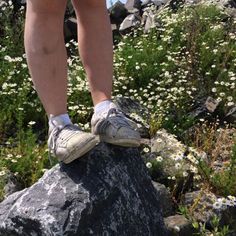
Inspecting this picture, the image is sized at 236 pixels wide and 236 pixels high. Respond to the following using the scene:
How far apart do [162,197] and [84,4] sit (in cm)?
135

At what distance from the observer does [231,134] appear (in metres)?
4.99

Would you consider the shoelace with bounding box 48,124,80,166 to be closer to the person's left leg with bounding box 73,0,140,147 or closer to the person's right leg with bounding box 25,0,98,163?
the person's right leg with bounding box 25,0,98,163

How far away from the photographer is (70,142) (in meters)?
2.96

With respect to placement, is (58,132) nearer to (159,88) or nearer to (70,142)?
(70,142)

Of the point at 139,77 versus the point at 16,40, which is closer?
the point at 139,77

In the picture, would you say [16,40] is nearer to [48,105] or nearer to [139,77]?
[139,77]

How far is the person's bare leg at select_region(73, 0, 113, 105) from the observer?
3.19 meters

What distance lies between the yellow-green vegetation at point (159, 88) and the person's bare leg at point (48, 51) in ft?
3.71

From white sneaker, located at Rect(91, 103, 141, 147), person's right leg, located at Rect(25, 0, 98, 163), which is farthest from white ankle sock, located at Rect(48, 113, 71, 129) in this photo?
white sneaker, located at Rect(91, 103, 141, 147)

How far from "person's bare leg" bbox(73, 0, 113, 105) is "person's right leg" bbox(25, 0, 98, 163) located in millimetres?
143

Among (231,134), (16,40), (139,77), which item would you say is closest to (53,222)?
(231,134)

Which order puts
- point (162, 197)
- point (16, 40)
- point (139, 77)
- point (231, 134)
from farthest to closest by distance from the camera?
point (16, 40) → point (139, 77) → point (231, 134) → point (162, 197)

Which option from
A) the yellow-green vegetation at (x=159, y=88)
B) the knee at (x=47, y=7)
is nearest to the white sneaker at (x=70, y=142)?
the knee at (x=47, y=7)

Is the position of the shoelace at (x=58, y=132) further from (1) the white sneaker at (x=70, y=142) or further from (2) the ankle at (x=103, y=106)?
(2) the ankle at (x=103, y=106)
